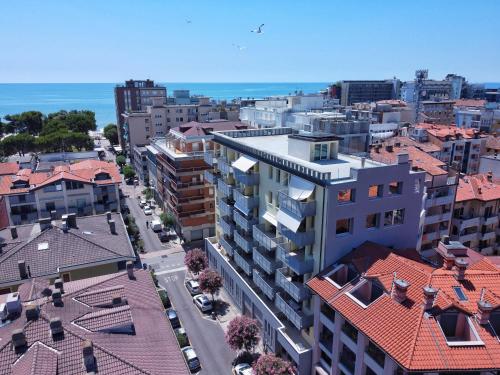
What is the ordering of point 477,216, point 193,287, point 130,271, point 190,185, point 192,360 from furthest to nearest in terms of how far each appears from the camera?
point 190,185, point 477,216, point 193,287, point 192,360, point 130,271

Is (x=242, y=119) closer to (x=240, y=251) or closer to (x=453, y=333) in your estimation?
(x=240, y=251)

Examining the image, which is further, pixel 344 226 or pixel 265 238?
pixel 265 238

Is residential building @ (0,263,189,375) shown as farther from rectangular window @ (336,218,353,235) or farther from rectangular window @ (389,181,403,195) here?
rectangular window @ (389,181,403,195)

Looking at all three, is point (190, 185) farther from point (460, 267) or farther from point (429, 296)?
point (429, 296)

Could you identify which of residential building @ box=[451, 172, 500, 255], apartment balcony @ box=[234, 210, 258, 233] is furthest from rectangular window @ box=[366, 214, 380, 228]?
residential building @ box=[451, 172, 500, 255]

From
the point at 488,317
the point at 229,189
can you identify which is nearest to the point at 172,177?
the point at 229,189

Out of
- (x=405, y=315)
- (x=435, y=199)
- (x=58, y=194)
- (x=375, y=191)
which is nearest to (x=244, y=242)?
(x=375, y=191)
